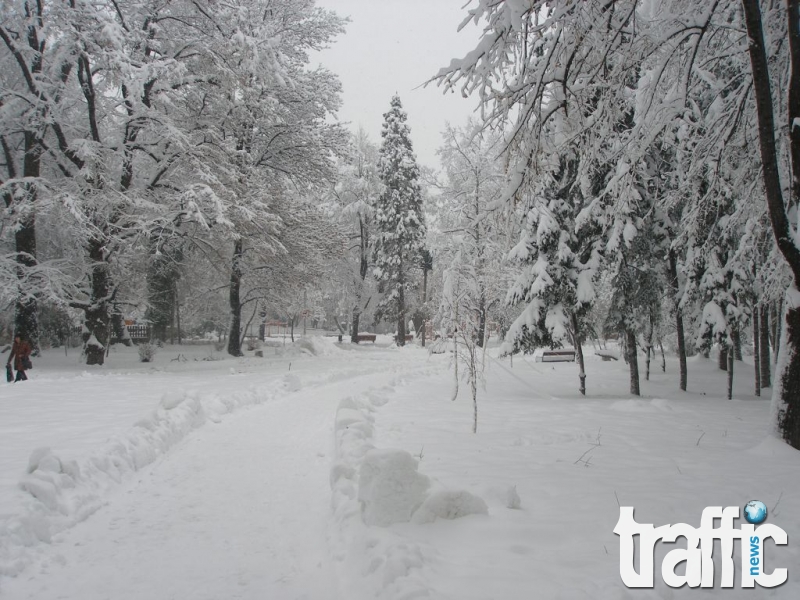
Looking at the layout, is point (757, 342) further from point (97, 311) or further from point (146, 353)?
point (97, 311)

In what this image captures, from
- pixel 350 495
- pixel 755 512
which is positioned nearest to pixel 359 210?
pixel 350 495

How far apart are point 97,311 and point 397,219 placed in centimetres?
2153

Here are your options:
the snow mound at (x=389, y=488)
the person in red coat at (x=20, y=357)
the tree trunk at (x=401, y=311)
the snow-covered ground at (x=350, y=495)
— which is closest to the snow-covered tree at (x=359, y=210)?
the tree trunk at (x=401, y=311)

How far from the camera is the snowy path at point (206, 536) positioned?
3395 mm

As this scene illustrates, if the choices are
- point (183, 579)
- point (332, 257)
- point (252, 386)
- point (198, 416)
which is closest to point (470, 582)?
point (183, 579)

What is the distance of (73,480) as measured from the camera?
5078 millimetres

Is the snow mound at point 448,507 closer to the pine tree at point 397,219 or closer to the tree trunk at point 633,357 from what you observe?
the tree trunk at point 633,357

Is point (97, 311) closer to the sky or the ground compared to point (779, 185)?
closer to the ground

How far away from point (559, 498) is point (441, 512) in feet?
4.21

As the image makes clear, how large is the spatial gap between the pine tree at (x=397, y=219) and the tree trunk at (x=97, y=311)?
20.1 meters

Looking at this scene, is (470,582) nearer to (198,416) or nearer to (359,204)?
(198,416)

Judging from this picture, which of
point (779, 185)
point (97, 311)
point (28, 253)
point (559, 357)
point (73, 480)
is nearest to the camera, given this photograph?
point (73, 480)

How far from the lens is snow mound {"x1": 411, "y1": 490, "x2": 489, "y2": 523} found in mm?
4027

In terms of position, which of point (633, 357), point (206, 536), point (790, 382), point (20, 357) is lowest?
point (206, 536)
